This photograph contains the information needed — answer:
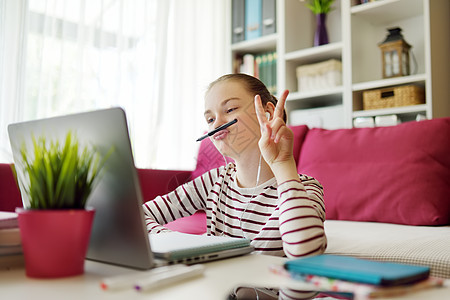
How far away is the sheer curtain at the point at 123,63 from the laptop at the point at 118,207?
1449 millimetres

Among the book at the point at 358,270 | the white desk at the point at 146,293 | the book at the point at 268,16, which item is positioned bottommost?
the white desk at the point at 146,293

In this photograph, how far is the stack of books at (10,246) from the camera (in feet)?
2.18

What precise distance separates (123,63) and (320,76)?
48.5 inches

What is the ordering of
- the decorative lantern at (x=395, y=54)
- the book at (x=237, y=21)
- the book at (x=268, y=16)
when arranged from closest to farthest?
the decorative lantern at (x=395, y=54) < the book at (x=268, y=16) < the book at (x=237, y=21)

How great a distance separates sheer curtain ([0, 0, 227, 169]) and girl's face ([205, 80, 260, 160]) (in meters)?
1.26

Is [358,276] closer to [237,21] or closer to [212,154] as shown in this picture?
[212,154]

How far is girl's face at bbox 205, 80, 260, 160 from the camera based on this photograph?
1079 millimetres

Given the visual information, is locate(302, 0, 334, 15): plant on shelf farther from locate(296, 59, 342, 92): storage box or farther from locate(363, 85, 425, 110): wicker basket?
locate(363, 85, 425, 110): wicker basket

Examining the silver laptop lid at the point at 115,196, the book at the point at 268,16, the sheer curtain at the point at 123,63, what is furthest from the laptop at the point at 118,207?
Result: the book at the point at 268,16

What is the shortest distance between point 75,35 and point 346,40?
5.09 feet

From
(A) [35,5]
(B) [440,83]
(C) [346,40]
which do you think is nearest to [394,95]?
(B) [440,83]

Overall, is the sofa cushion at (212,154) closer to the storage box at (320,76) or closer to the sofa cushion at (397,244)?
the sofa cushion at (397,244)

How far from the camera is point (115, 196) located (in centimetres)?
64

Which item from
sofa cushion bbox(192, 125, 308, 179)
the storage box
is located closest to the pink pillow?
sofa cushion bbox(192, 125, 308, 179)
